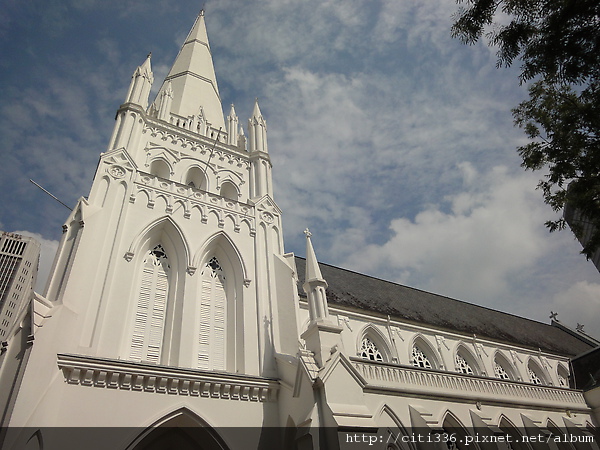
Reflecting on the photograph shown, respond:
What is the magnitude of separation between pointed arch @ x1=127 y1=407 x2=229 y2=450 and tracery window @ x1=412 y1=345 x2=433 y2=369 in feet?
39.8

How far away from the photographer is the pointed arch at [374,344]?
18.9m

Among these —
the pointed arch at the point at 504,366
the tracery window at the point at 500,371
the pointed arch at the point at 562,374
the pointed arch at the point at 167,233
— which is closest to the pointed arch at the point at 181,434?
the pointed arch at the point at 167,233

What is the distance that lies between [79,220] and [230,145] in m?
8.12

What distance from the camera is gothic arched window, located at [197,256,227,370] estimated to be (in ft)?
40.2

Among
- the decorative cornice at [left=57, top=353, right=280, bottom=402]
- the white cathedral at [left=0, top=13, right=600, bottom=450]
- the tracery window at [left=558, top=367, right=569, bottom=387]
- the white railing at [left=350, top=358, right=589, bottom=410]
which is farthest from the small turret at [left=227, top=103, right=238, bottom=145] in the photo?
the tracery window at [left=558, top=367, right=569, bottom=387]

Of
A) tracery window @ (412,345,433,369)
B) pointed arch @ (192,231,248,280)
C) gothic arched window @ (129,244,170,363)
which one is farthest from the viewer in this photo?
tracery window @ (412,345,433,369)

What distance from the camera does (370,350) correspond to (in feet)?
62.5

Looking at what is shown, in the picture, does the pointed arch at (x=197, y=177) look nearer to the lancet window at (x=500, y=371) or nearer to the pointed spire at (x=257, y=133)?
the pointed spire at (x=257, y=133)

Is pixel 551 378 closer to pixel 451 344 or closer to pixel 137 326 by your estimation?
pixel 451 344

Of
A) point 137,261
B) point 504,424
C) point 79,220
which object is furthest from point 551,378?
point 79,220

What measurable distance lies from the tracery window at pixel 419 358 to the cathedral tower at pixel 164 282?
9444 mm

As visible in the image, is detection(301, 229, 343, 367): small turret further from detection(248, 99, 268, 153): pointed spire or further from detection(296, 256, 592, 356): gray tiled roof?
detection(248, 99, 268, 153): pointed spire

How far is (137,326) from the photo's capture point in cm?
1175

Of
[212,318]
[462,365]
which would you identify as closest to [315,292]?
[212,318]
